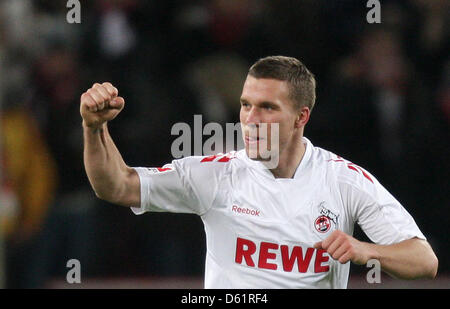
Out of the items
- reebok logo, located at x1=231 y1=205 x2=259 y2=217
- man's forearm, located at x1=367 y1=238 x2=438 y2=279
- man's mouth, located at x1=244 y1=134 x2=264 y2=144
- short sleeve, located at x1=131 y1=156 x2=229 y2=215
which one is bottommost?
man's forearm, located at x1=367 y1=238 x2=438 y2=279

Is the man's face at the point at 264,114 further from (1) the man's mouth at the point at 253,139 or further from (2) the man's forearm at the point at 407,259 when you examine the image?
(2) the man's forearm at the point at 407,259

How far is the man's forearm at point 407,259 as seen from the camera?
4301 mm

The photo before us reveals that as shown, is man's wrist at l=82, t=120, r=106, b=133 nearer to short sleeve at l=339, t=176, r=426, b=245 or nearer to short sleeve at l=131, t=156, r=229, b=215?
short sleeve at l=131, t=156, r=229, b=215

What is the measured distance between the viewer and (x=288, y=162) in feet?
15.6

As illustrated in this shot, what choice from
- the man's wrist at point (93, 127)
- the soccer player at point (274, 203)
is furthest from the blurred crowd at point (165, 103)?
the man's wrist at point (93, 127)

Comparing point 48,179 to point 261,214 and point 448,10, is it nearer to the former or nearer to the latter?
point 261,214

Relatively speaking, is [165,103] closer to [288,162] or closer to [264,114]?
[288,162]

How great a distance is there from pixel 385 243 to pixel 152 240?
3.10 metres

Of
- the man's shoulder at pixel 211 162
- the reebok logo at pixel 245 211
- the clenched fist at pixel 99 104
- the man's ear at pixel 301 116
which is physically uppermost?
the clenched fist at pixel 99 104

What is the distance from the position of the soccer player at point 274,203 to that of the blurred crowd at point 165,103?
245 cm

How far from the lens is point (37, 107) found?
7582 millimetres

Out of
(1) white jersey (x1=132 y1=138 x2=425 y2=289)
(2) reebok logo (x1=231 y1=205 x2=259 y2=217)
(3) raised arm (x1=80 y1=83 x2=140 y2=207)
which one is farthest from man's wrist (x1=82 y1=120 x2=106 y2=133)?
(2) reebok logo (x1=231 y1=205 x2=259 y2=217)

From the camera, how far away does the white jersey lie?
4.54 m

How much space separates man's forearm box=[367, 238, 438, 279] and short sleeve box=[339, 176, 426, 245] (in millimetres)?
64
